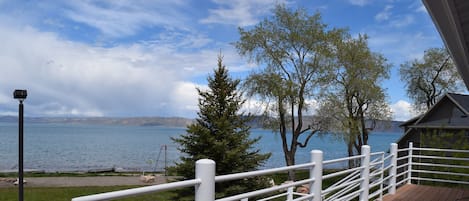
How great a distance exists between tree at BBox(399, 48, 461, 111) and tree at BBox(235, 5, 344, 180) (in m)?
8.32

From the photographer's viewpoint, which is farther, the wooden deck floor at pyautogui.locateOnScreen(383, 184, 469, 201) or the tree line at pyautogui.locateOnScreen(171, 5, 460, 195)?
the tree line at pyautogui.locateOnScreen(171, 5, 460, 195)

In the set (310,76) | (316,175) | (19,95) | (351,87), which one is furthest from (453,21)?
(351,87)

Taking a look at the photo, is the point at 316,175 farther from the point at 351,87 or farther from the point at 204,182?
the point at 351,87

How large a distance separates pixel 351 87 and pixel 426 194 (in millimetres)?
13780

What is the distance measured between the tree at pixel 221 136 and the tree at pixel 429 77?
1650 cm

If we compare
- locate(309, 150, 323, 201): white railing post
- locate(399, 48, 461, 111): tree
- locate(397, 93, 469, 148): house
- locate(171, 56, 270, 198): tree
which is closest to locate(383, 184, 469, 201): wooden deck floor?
locate(309, 150, 323, 201): white railing post

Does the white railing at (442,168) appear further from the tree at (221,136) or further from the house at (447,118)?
the tree at (221,136)

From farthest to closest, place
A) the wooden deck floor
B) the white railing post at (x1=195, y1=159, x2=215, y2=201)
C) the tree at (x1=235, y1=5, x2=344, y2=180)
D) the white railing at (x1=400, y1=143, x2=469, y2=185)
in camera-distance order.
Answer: the tree at (x1=235, y1=5, x2=344, y2=180), the white railing at (x1=400, y1=143, x2=469, y2=185), the wooden deck floor, the white railing post at (x1=195, y1=159, x2=215, y2=201)

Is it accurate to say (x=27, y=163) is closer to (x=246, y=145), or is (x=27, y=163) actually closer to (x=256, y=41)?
(x=256, y=41)

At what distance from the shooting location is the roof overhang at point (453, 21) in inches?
100

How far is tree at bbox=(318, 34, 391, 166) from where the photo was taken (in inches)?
758

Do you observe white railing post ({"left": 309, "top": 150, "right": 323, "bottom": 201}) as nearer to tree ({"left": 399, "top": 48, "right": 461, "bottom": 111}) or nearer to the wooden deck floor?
the wooden deck floor

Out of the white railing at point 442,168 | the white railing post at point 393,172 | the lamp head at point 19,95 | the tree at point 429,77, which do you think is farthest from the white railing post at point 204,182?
the tree at point 429,77

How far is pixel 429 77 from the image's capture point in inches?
944
